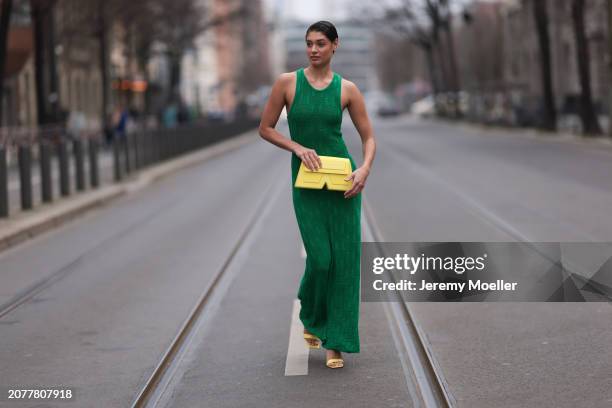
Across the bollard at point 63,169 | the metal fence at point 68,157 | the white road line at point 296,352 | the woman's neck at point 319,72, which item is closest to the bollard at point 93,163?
the metal fence at point 68,157

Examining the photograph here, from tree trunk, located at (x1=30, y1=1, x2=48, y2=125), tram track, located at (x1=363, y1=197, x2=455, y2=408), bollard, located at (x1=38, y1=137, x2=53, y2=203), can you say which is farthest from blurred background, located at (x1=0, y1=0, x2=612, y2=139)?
tram track, located at (x1=363, y1=197, x2=455, y2=408)

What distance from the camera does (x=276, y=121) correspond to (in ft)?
21.5

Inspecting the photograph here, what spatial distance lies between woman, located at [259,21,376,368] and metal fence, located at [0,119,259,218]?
9.45m

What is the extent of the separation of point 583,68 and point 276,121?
3214 centimetres

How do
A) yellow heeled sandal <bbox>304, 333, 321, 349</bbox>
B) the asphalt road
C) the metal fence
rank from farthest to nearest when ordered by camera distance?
the metal fence < yellow heeled sandal <bbox>304, 333, 321, 349</bbox> < the asphalt road

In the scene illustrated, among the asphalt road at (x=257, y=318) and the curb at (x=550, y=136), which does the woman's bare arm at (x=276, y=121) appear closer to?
the asphalt road at (x=257, y=318)

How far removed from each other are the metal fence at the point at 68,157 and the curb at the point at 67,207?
8.6 inches

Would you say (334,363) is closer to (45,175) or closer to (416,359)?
(416,359)

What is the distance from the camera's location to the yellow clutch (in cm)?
631

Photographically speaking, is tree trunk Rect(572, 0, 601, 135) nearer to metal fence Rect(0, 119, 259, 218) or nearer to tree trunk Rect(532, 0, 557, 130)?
tree trunk Rect(532, 0, 557, 130)

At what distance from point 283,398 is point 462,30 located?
301ft

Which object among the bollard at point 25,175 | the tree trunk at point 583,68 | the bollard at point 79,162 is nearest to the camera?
the bollard at point 25,175

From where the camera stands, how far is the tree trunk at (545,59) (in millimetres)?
42344

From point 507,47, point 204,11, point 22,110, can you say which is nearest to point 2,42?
point 22,110
